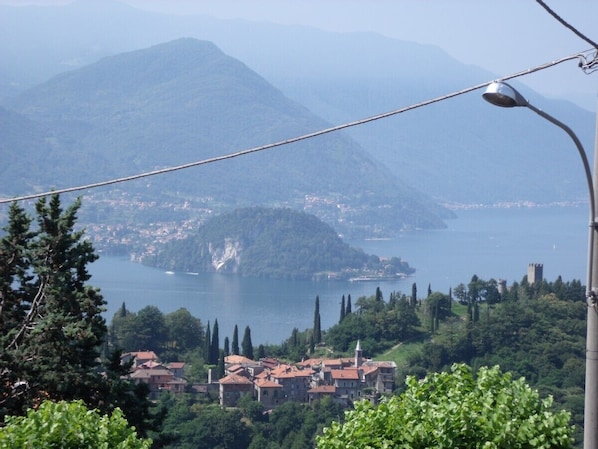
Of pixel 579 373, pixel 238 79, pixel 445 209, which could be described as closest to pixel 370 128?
pixel 238 79

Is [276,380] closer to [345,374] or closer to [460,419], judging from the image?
[345,374]

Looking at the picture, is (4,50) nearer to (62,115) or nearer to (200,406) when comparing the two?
(62,115)

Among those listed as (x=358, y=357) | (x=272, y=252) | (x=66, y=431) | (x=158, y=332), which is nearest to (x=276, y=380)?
(x=358, y=357)

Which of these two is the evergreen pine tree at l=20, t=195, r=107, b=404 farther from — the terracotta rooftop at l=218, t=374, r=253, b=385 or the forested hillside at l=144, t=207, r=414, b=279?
the forested hillside at l=144, t=207, r=414, b=279

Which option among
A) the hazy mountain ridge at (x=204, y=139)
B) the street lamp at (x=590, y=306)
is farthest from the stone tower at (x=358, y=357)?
the hazy mountain ridge at (x=204, y=139)

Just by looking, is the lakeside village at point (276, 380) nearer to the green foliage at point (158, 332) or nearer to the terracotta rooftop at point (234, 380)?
the terracotta rooftop at point (234, 380)

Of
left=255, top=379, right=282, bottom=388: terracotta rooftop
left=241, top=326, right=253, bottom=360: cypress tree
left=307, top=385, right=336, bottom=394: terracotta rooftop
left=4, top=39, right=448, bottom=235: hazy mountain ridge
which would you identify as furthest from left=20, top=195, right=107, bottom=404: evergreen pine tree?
left=4, top=39, right=448, bottom=235: hazy mountain ridge
